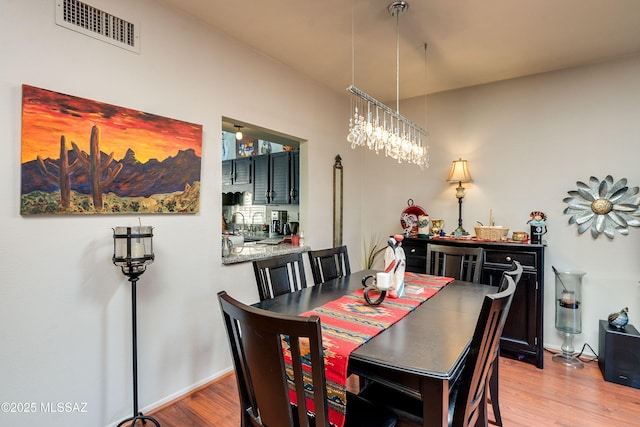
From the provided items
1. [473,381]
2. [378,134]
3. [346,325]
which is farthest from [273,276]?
[473,381]

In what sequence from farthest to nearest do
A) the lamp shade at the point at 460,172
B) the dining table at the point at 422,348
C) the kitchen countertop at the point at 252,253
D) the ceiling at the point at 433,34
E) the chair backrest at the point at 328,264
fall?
the lamp shade at the point at 460,172
the kitchen countertop at the point at 252,253
the chair backrest at the point at 328,264
the ceiling at the point at 433,34
the dining table at the point at 422,348

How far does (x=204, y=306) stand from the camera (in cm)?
245

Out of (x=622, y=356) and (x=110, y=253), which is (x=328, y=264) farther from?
(x=622, y=356)

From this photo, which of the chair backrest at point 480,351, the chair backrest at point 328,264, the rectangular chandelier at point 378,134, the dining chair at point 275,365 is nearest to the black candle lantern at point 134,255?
the dining chair at point 275,365

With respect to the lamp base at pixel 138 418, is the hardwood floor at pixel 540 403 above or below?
below

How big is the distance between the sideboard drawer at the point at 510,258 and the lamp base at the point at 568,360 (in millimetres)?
898

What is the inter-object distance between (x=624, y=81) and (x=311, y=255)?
3177 mm

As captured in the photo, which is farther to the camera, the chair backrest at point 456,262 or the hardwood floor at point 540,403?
the chair backrest at point 456,262

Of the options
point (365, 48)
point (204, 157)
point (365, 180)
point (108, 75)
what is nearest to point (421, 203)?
point (365, 180)

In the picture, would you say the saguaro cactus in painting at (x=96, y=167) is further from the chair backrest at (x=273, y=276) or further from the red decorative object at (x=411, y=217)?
the red decorative object at (x=411, y=217)

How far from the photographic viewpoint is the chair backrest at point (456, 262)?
253 cm

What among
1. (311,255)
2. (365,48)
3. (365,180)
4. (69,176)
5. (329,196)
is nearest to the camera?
(69,176)

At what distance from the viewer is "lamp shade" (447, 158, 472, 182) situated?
3.49 metres

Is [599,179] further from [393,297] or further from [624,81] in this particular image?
[393,297]
